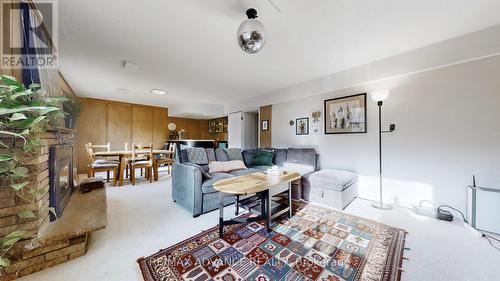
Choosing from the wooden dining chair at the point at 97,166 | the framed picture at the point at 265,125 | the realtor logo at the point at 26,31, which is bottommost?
the wooden dining chair at the point at 97,166

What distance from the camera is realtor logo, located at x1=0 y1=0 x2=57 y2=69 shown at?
4.05ft

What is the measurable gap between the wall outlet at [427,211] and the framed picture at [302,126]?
216 centimetres

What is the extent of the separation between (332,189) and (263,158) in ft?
5.16

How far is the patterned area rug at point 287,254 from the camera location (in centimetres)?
131

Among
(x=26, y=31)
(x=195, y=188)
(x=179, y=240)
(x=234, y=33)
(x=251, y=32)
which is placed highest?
(x=234, y=33)

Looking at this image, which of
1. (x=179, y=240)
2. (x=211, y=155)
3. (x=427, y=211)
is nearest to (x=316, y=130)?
(x=427, y=211)

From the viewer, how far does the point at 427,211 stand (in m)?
2.33

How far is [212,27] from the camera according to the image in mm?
2000

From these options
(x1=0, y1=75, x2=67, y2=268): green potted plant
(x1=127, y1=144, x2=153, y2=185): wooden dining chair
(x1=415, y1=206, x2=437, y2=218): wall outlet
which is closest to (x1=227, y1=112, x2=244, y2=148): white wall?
(x1=127, y1=144, x2=153, y2=185): wooden dining chair

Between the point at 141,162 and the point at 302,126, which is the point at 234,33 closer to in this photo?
the point at 302,126

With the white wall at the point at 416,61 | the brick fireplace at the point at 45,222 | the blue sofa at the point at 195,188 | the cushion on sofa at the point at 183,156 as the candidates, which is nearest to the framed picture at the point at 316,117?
the white wall at the point at 416,61

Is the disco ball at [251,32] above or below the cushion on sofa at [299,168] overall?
above

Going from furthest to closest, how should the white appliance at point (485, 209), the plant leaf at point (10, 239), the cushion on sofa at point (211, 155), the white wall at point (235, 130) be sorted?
the white wall at point (235, 130) < the cushion on sofa at point (211, 155) < the white appliance at point (485, 209) < the plant leaf at point (10, 239)

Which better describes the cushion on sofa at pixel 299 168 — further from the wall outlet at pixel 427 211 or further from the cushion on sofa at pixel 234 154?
the wall outlet at pixel 427 211
